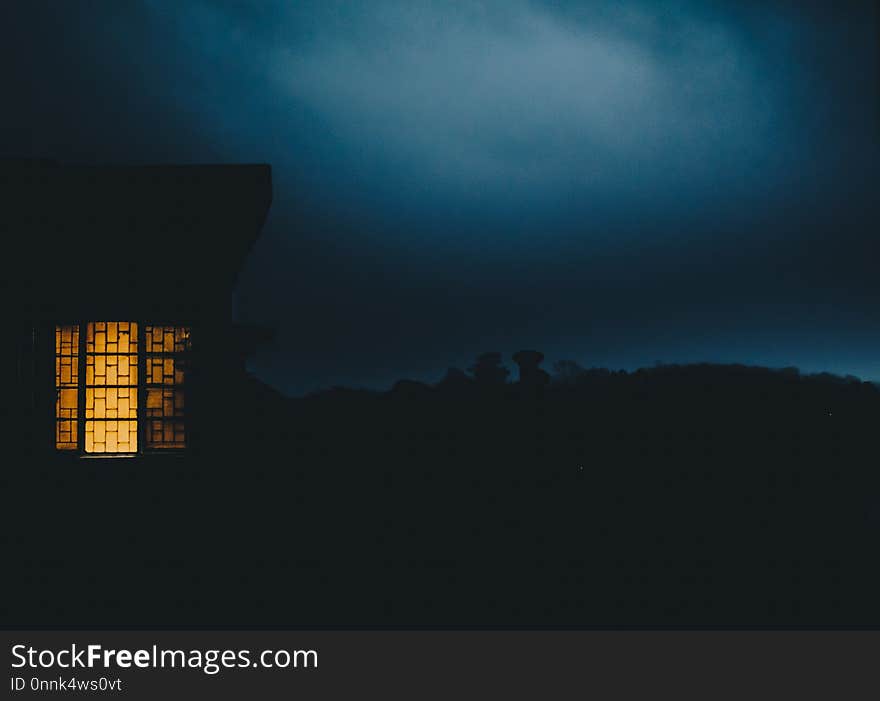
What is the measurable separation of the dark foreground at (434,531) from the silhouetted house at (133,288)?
1.57 feet

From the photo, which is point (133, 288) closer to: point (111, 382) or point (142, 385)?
point (142, 385)

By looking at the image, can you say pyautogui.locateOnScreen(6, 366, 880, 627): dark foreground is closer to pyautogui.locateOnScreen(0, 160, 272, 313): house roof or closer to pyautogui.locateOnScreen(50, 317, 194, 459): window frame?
pyautogui.locateOnScreen(50, 317, 194, 459): window frame

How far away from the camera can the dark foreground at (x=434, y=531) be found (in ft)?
23.0

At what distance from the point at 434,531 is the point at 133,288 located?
4.65 m

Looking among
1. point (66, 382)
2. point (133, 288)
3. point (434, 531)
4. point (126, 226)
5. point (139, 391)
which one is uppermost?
point (126, 226)

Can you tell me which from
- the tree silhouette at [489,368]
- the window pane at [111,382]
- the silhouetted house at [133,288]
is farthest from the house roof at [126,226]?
the tree silhouette at [489,368]

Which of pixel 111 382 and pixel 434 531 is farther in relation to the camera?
pixel 111 382

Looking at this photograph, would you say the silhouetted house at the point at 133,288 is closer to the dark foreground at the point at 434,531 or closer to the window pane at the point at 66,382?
the window pane at the point at 66,382

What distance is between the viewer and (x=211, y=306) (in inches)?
311

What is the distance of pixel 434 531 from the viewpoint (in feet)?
27.1

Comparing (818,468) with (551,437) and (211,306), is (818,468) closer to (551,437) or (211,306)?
(551,437)

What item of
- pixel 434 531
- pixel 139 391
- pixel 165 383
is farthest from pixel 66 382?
pixel 434 531

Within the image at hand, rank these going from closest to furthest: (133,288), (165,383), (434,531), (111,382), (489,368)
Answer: (133,288)
(165,383)
(434,531)
(111,382)
(489,368)

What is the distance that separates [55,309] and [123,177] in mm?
1730
